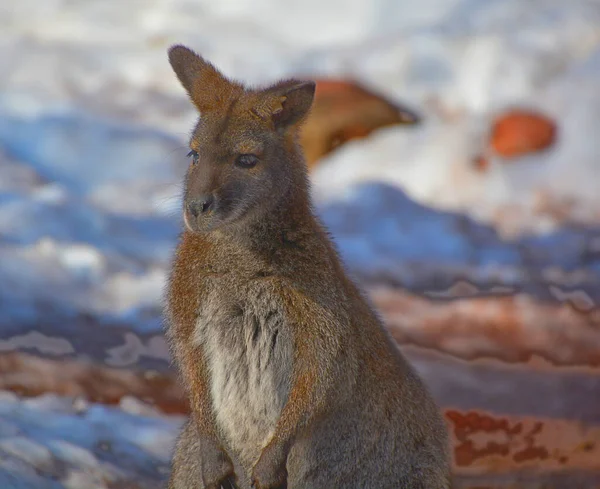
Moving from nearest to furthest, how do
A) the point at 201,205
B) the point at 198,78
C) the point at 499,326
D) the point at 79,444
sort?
the point at 201,205
the point at 198,78
the point at 79,444
the point at 499,326

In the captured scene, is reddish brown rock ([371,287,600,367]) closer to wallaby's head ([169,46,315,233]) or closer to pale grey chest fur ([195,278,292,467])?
pale grey chest fur ([195,278,292,467])

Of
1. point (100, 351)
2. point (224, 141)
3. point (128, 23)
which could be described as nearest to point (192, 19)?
point (128, 23)

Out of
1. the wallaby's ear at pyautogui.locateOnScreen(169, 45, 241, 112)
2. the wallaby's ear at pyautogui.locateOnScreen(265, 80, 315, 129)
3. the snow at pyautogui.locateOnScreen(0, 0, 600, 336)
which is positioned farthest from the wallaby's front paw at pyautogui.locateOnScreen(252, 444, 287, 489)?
the snow at pyautogui.locateOnScreen(0, 0, 600, 336)

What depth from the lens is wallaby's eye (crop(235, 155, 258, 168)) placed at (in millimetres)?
3514

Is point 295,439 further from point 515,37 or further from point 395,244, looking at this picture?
point 515,37

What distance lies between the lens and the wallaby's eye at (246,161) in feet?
11.5

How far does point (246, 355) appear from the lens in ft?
11.8

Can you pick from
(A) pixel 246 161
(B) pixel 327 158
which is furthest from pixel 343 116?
(A) pixel 246 161

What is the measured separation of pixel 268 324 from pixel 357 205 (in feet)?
9.98

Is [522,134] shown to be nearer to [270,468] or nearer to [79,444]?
[79,444]

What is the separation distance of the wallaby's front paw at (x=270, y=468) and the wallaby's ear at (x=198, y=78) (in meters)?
1.23

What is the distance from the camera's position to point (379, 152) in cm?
700

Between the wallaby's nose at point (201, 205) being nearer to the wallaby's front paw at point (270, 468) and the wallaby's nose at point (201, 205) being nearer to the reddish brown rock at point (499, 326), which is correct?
the wallaby's front paw at point (270, 468)

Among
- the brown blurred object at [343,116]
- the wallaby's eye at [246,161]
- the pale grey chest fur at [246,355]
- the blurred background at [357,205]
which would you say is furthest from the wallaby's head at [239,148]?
the brown blurred object at [343,116]
